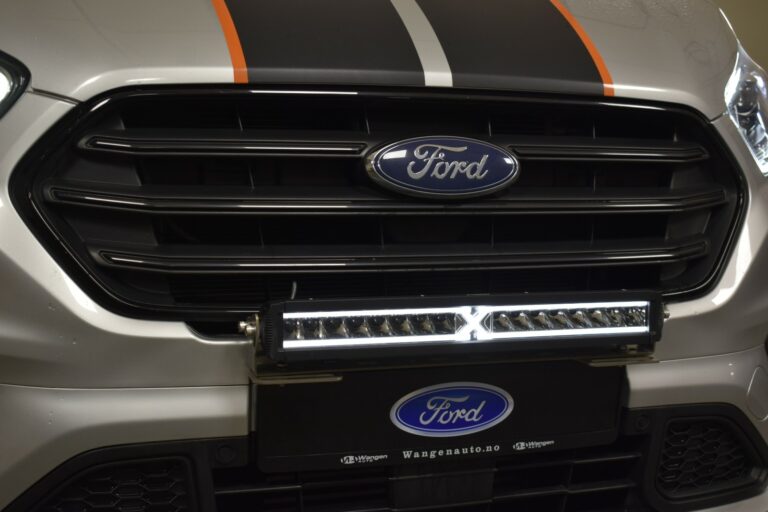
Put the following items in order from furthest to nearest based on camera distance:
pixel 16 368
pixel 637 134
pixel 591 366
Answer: pixel 637 134 < pixel 591 366 < pixel 16 368

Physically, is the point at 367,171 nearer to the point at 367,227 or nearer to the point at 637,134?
the point at 367,227

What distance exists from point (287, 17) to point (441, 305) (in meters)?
0.58

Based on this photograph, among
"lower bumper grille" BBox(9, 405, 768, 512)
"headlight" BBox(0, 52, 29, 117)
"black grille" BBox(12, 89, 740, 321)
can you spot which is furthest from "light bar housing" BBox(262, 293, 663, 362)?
"headlight" BBox(0, 52, 29, 117)

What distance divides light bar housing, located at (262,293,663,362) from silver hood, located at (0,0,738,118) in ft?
1.28

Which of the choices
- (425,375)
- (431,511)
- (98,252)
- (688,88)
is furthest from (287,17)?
(431,511)

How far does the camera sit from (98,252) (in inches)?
56.2

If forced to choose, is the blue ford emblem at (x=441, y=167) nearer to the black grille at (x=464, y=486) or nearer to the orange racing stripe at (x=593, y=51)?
the orange racing stripe at (x=593, y=51)

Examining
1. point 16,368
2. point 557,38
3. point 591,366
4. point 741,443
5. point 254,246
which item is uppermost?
point 557,38

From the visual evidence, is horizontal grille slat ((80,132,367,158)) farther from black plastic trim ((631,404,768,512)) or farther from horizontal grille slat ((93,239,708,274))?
black plastic trim ((631,404,768,512))

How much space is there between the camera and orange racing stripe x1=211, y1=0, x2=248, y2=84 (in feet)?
4.75

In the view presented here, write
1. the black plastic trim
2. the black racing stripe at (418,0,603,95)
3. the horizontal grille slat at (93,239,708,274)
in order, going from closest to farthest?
1. the horizontal grille slat at (93,239,708,274)
2. the black racing stripe at (418,0,603,95)
3. the black plastic trim

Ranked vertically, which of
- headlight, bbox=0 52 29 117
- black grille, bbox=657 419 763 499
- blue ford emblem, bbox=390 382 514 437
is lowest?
black grille, bbox=657 419 763 499

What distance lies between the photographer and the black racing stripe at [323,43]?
1.48 metres

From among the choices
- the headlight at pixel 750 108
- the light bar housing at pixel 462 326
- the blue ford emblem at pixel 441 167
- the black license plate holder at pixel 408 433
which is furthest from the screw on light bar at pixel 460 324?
the headlight at pixel 750 108
